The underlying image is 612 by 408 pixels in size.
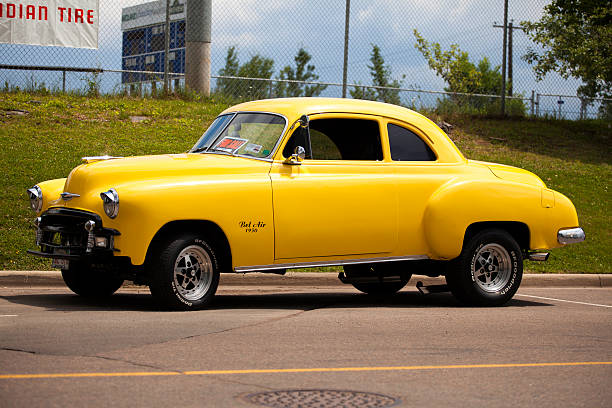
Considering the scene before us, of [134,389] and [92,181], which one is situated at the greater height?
[92,181]

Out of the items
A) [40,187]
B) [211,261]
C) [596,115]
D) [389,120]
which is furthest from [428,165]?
[596,115]

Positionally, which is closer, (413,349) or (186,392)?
(186,392)

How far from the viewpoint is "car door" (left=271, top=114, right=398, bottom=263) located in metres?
9.66

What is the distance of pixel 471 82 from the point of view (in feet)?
226

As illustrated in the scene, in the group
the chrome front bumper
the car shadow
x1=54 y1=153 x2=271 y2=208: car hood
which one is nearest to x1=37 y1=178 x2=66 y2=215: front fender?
x1=54 y1=153 x2=271 y2=208: car hood

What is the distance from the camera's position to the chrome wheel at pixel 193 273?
30.1 ft

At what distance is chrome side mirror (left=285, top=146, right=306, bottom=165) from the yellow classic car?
0.05 feet

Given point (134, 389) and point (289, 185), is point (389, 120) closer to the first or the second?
point (289, 185)

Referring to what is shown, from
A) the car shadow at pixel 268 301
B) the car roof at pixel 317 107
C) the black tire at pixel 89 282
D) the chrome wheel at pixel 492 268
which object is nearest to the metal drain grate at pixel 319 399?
the car shadow at pixel 268 301

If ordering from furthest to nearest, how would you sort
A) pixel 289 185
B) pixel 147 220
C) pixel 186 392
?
pixel 289 185, pixel 147 220, pixel 186 392

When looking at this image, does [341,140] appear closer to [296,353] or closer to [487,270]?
[487,270]

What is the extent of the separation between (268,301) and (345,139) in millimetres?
2102

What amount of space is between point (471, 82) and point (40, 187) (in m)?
61.4

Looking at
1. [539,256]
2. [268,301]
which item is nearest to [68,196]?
[268,301]
